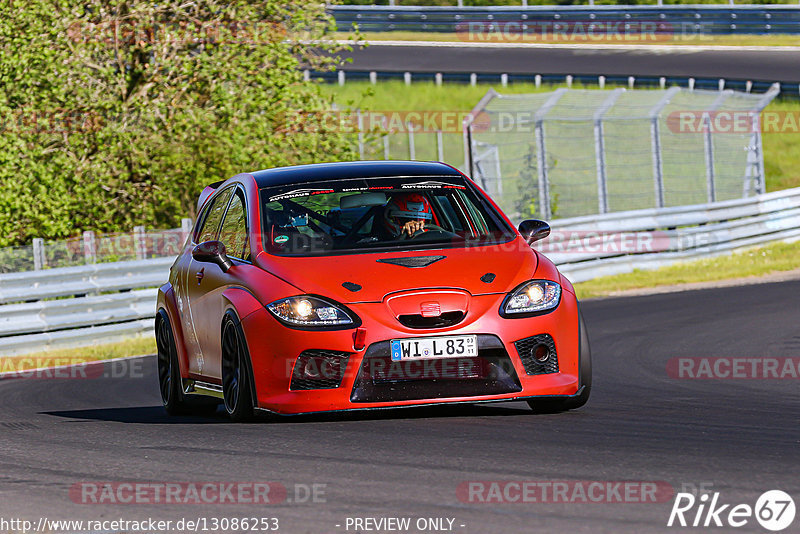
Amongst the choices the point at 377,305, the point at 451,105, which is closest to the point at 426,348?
the point at 377,305

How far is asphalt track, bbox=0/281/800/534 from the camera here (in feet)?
17.7

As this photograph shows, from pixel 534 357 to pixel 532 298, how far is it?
0.32m

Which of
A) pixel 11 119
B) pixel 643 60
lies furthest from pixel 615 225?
pixel 643 60

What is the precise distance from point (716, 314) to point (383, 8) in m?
39.2

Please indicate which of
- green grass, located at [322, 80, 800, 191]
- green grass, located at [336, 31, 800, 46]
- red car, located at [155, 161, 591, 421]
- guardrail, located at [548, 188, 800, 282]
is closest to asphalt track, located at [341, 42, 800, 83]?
green grass, located at [336, 31, 800, 46]

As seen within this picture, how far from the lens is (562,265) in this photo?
71.3 feet

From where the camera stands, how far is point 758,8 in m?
46.3

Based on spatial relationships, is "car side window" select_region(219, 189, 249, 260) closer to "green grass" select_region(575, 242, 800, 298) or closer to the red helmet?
the red helmet

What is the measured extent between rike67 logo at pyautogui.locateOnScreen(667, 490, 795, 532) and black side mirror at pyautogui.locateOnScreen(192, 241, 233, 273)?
3.92m

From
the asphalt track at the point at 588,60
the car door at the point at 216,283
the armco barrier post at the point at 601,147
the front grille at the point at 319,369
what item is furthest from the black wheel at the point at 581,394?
the asphalt track at the point at 588,60

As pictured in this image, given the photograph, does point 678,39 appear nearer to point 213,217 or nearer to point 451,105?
point 451,105

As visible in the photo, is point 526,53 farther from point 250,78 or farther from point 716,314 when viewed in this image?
point 716,314

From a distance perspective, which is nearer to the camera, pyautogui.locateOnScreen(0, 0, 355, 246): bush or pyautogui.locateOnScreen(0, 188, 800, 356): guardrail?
pyautogui.locateOnScreen(0, 188, 800, 356): guardrail

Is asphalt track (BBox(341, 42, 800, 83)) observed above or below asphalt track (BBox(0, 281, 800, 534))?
below
